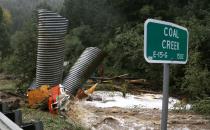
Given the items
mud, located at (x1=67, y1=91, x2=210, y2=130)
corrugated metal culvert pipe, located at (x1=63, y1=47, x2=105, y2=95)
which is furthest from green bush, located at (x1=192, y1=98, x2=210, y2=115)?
corrugated metal culvert pipe, located at (x1=63, y1=47, x2=105, y2=95)

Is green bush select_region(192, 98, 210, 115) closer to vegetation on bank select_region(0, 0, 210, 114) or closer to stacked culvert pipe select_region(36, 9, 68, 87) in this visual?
vegetation on bank select_region(0, 0, 210, 114)

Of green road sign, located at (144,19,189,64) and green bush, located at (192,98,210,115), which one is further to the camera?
green bush, located at (192,98,210,115)

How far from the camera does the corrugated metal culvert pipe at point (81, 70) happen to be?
58.7 feet

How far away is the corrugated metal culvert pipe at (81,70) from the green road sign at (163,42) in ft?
45.0

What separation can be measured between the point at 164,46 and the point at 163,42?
4cm

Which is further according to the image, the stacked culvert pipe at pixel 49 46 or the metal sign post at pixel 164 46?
the stacked culvert pipe at pixel 49 46

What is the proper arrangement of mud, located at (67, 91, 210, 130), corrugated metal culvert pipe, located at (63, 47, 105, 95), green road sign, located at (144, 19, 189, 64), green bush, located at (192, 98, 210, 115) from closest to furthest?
green road sign, located at (144, 19, 189, 64) → mud, located at (67, 91, 210, 130) → green bush, located at (192, 98, 210, 115) → corrugated metal culvert pipe, located at (63, 47, 105, 95)

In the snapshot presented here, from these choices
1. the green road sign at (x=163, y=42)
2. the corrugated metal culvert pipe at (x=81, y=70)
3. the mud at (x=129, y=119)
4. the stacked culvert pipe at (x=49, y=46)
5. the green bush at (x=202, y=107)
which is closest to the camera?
the green road sign at (x=163, y=42)

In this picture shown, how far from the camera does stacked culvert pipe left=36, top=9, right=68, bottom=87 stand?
627 inches

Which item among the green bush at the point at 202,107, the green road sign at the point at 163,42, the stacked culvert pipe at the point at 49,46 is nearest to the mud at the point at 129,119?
the green bush at the point at 202,107

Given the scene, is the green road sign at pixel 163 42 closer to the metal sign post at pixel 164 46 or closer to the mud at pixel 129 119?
the metal sign post at pixel 164 46

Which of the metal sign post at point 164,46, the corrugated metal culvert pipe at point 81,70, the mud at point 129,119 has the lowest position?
the mud at point 129,119

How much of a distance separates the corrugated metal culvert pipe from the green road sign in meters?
13.7

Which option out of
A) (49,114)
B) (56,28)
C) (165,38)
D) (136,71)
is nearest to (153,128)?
(49,114)
